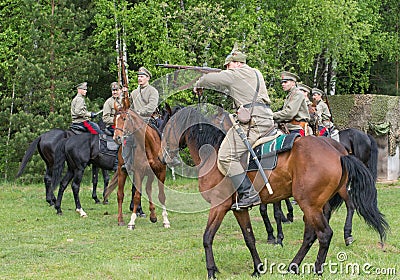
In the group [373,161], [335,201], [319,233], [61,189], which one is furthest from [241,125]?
[61,189]

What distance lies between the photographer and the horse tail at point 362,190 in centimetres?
777

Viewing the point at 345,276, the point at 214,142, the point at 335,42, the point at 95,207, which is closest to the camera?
the point at 345,276

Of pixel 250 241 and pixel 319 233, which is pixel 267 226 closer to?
pixel 250 241

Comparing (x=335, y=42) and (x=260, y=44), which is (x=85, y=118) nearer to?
(x=260, y=44)

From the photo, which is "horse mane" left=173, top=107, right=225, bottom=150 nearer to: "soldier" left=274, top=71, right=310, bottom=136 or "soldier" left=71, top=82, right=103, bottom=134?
"soldier" left=274, top=71, right=310, bottom=136

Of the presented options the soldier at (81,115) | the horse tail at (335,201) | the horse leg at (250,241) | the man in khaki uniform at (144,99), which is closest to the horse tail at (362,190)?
the horse leg at (250,241)

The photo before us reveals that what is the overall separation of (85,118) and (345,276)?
9702 mm

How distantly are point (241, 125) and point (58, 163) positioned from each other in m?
7.73

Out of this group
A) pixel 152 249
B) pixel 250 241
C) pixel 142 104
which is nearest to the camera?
pixel 250 241

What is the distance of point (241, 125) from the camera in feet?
26.5

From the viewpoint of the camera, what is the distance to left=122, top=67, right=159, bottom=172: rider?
1182 cm

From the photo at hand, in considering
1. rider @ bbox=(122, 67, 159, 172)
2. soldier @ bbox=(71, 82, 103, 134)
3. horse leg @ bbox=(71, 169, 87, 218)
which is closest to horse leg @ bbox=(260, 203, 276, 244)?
rider @ bbox=(122, 67, 159, 172)

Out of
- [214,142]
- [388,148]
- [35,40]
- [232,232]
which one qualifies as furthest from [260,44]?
[214,142]

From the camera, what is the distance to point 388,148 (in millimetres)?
21562
